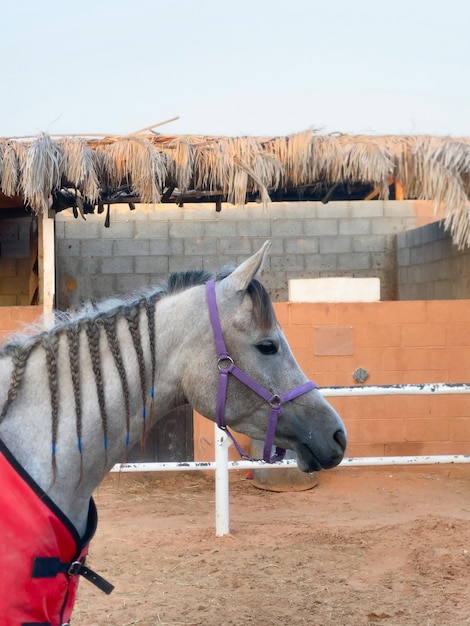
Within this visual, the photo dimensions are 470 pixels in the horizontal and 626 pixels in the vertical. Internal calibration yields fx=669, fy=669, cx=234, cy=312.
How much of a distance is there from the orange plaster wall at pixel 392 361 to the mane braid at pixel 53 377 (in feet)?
16.4

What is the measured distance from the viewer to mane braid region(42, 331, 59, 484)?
6.30 ft

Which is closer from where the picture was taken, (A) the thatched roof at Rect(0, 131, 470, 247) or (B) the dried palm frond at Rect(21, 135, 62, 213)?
(B) the dried palm frond at Rect(21, 135, 62, 213)

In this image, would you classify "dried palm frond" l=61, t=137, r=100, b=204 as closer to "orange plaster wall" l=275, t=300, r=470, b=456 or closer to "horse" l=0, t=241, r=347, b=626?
"orange plaster wall" l=275, t=300, r=470, b=456

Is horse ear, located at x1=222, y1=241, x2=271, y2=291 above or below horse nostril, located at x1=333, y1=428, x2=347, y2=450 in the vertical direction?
above

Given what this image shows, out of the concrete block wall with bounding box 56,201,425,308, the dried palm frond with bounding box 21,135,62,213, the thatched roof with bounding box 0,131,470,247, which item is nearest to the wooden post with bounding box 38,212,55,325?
the thatched roof with bounding box 0,131,470,247

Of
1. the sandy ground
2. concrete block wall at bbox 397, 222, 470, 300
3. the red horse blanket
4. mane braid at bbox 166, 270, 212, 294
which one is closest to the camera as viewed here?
the red horse blanket

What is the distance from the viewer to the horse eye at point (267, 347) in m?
2.11

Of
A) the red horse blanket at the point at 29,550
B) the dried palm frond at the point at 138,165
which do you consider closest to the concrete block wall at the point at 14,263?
the dried palm frond at the point at 138,165

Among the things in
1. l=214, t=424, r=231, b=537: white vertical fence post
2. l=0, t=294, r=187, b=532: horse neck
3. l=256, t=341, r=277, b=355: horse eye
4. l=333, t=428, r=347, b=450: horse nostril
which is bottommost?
l=214, t=424, r=231, b=537: white vertical fence post

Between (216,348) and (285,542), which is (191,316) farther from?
(285,542)

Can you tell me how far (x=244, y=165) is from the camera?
6.74 m

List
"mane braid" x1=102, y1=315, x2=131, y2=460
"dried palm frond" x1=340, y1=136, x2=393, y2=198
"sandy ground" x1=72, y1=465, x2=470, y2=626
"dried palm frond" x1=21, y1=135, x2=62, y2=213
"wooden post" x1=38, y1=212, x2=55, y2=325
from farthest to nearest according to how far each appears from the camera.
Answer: "dried palm frond" x1=340, y1=136, x2=393, y2=198
"wooden post" x1=38, y1=212, x2=55, y2=325
"dried palm frond" x1=21, y1=135, x2=62, y2=213
"sandy ground" x1=72, y1=465, x2=470, y2=626
"mane braid" x1=102, y1=315, x2=131, y2=460

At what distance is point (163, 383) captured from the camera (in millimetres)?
2090

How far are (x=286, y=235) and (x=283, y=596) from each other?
638 cm
